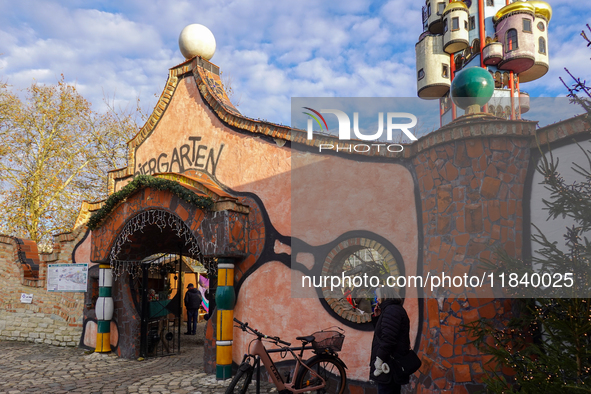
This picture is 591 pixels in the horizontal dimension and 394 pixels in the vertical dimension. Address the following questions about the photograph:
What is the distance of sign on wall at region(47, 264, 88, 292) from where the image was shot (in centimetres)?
1049

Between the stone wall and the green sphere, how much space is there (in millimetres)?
9244

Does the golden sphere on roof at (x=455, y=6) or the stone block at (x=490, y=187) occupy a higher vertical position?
the golden sphere on roof at (x=455, y=6)

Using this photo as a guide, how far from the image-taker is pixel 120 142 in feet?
72.2

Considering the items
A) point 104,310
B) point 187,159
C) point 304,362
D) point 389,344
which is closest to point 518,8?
point 187,159

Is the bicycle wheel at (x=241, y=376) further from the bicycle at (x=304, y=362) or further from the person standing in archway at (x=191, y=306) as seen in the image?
the person standing in archway at (x=191, y=306)

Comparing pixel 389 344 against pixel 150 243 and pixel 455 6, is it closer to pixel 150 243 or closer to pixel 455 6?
pixel 150 243

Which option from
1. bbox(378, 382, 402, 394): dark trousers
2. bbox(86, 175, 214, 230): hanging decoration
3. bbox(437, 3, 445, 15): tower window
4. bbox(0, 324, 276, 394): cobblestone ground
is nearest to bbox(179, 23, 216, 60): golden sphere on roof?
bbox(86, 175, 214, 230): hanging decoration

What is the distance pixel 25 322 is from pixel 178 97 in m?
7.32

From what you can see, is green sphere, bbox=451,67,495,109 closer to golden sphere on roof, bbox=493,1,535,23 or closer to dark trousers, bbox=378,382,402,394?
dark trousers, bbox=378,382,402,394

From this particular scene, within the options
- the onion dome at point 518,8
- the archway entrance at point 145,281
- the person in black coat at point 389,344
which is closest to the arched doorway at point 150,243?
the archway entrance at point 145,281

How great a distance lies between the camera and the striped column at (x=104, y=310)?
9.29 m

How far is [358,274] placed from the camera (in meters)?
7.04

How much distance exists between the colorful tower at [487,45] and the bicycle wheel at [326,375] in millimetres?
12862

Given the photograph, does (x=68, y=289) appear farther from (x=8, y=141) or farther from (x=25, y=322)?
(x=8, y=141)
